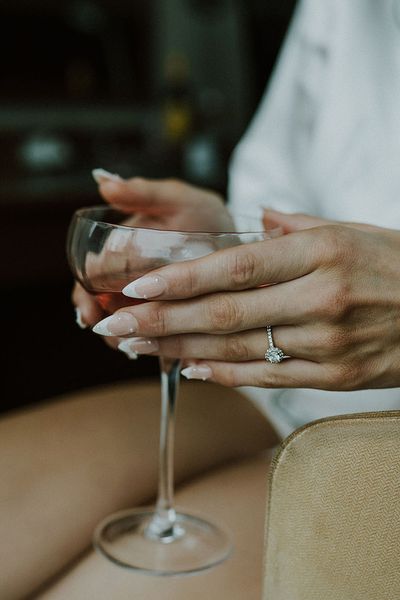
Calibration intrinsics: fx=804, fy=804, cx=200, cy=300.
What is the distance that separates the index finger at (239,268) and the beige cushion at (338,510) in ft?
0.39

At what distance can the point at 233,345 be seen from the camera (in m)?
0.60

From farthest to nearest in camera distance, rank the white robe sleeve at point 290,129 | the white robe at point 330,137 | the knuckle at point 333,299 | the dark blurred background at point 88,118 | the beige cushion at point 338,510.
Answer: the dark blurred background at point 88,118 → the white robe sleeve at point 290,129 → the white robe at point 330,137 → the knuckle at point 333,299 → the beige cushion at point 338,510

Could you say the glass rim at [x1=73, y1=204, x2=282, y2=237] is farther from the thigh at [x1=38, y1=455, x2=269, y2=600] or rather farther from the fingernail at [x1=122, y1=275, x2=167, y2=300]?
the thigh at [x1=38, y1=455, x2=269, y2=600]

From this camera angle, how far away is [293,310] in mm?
562

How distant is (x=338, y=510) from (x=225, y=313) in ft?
0.55

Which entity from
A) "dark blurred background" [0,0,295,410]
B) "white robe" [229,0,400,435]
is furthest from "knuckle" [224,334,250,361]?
"dark blurred background" [0,0,295,410]

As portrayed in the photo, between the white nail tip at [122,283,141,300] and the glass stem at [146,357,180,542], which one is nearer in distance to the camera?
the white nail tip at [122,283,141,300]

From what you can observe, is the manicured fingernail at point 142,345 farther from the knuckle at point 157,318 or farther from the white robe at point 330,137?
the white robe at point 330,137

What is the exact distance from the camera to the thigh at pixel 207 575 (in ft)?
2.16

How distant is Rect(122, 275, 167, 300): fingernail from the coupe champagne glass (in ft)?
0.13

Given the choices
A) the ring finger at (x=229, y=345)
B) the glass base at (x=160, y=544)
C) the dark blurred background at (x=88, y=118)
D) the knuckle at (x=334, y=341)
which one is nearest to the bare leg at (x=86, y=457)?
the glass base at (x=160, y=544)

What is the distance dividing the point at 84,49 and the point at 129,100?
282mm

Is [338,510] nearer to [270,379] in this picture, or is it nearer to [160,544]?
[270,379]

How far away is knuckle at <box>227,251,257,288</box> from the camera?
538 mm
